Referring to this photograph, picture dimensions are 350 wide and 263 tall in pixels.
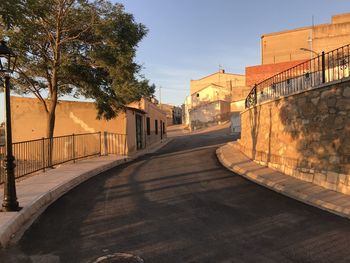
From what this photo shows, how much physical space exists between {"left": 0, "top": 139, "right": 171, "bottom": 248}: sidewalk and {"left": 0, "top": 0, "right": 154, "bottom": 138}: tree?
4201 mm

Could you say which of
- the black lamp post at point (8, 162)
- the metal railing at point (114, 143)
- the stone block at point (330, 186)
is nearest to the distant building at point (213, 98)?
the metal railing at point (114, 143)

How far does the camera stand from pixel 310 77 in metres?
12.2

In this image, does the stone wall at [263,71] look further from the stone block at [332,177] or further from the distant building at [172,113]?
the stone block at [332,177]

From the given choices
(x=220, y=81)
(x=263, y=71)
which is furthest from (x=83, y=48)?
(x=220, y=81)

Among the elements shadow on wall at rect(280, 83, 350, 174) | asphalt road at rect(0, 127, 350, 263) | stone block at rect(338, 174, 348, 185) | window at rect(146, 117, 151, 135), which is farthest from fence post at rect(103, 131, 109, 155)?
stone block at rect(338, 174, 348, 185)

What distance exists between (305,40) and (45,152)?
5656cm

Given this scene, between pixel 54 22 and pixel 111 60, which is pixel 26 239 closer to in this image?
pixel 111 60

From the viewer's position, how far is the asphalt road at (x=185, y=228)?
18.0 feet

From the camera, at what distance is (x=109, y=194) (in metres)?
10.3

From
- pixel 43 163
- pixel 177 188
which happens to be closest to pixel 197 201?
pixel 177 188

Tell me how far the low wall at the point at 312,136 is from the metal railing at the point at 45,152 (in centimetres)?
806

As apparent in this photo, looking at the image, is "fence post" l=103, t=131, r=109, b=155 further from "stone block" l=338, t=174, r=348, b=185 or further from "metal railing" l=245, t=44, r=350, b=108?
"stone block" l=338, t=174, r=348, b=185

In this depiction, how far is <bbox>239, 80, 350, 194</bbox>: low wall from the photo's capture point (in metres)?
9.66

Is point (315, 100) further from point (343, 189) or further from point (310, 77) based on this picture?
point (343, 189)
